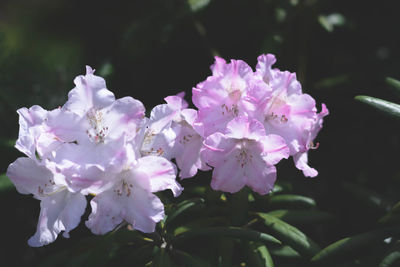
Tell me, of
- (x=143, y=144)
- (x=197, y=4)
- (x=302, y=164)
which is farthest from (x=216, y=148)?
(x=197, y=4)

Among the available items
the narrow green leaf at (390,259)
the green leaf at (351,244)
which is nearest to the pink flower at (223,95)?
the green leaf at (351,244)

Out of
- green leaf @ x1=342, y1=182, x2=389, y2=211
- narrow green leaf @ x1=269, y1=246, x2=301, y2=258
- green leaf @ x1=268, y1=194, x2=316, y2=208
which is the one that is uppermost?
green leaf @ x1=268, y1=194, x2=316, y2=208

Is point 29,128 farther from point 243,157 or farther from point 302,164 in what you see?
point 302,164

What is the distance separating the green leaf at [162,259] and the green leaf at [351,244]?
0.41m

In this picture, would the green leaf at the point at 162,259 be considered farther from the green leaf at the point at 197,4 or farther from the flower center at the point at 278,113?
the green leaf at the point at 197,4

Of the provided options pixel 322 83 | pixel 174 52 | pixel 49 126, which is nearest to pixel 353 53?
pixel 322 83

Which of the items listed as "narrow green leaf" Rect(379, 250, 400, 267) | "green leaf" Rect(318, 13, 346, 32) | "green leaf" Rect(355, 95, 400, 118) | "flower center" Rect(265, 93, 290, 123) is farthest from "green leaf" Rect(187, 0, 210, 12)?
"narrow green leaf" Rect(379, 250, 400, 267)

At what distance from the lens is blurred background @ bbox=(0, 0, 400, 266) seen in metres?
1.98

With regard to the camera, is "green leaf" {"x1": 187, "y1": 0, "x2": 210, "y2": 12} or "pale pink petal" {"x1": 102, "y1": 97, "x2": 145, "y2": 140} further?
"green leaf" {"x1": 187, "y1": 0, "x2": 210, "y2": 12}

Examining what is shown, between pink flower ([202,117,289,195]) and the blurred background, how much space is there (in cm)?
53

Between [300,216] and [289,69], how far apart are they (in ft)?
2.59

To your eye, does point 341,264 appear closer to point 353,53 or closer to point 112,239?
point 112,239

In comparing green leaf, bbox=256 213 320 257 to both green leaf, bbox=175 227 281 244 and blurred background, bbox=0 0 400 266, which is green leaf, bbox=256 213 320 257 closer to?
green leaf, bbox=175 227 281 244

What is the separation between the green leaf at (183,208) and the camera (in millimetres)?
1461
